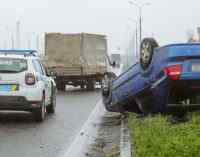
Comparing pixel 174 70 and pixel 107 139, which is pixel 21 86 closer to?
pixel 107 139

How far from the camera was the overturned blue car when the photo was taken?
11.1 metres

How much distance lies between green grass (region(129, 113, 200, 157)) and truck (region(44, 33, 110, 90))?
19.1 meters

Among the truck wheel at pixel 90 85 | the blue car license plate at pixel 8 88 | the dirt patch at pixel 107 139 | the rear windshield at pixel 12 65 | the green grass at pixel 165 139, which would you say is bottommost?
the truck wheel at pixel 90 85

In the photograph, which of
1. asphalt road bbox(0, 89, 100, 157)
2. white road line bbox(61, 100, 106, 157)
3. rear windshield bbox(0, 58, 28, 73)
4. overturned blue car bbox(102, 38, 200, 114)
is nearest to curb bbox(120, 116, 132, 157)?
white road line bbox(61, 100, 106, 157)

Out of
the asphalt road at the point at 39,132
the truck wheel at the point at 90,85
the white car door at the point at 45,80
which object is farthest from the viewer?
the truck wheel at the point at 90,85

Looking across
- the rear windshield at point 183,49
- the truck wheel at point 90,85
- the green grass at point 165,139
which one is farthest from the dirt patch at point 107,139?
the truck wheel at point 90,85

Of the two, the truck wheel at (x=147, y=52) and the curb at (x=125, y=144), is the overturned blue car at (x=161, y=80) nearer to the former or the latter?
the truck wheel at (x=147, y=52)

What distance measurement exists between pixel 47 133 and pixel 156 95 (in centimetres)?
232

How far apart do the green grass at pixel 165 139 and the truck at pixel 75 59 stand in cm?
1913

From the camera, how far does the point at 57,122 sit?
1480cm

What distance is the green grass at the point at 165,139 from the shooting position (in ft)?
24.0

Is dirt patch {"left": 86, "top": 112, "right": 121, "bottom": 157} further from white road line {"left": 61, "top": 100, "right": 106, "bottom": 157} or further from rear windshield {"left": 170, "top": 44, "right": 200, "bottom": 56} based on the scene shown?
rear windshield {"left": 170, "top": 44, "right": 200, "bottom": 56}

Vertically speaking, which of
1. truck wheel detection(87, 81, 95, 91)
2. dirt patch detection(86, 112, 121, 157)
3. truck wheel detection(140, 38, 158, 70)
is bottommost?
truck wheel detection(87, 81, 95, 91)

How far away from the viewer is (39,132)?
42.2 ft
